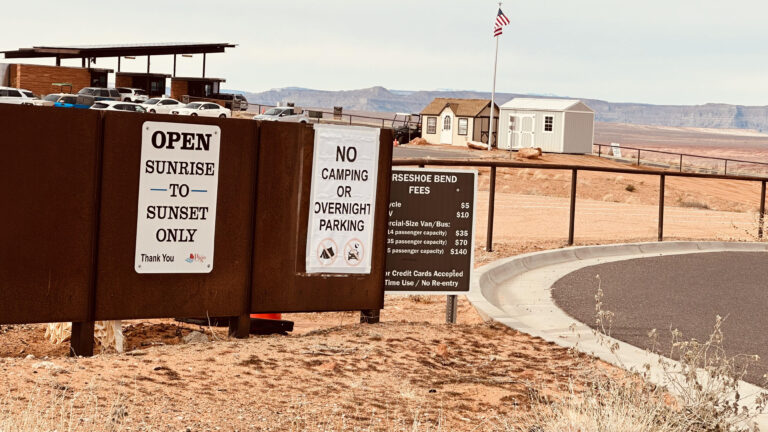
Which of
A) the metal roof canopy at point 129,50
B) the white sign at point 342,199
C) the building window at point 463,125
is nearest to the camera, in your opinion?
the white sign at point 342,199

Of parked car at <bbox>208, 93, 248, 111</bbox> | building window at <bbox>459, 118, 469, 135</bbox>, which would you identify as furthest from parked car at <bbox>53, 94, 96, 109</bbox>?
building window at <bbox>459, 118, 469, 135</bbox>

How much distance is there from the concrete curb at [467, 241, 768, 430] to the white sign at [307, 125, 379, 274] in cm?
172

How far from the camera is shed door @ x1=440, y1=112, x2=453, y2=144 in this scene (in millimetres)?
69006

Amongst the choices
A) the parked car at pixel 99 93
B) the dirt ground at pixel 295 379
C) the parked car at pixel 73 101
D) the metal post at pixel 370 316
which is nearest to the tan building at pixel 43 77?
the parked car at pixel 99 93

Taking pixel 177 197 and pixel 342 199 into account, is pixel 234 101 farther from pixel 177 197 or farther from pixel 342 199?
pixel 177 197

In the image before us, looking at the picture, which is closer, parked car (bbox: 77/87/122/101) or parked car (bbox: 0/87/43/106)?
parked car (bbox: 0/87/43/106)

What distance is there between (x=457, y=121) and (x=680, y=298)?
56865mm

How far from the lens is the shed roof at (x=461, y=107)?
223 ft

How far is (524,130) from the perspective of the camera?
6353 centimetres

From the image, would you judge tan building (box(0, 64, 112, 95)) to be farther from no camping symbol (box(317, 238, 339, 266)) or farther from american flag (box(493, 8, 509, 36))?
no camping symbol (box(317, 238, 339, 266))

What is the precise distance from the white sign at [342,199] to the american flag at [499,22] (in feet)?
153

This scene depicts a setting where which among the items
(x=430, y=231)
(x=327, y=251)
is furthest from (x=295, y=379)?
(x=430, y=231)

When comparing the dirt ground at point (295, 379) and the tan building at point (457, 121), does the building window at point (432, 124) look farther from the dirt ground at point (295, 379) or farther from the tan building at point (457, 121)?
the dirt ground at point (295, 379)

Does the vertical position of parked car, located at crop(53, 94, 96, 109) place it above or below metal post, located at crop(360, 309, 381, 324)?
above
